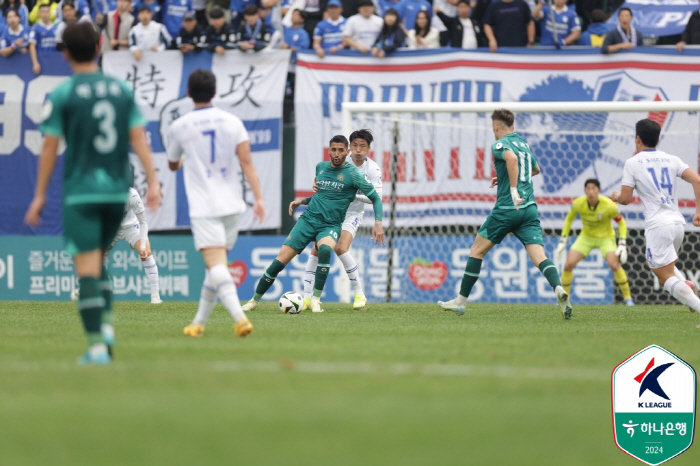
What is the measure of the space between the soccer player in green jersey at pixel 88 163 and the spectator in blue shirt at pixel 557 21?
13.9 m

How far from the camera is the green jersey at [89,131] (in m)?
6.04

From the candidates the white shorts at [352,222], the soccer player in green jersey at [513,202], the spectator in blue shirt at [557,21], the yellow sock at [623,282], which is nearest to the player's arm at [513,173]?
the soccer player in green jersey at [513,202]

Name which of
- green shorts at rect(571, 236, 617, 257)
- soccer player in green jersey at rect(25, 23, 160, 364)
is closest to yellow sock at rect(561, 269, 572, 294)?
green shorts at rect(571, 236, 617, 257)

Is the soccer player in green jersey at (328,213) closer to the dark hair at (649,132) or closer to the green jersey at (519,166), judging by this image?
the green jersey at (519,166)

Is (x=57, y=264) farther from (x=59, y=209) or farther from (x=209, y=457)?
(x=209, y=457)

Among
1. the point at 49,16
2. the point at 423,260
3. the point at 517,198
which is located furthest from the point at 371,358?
the point at 49,16

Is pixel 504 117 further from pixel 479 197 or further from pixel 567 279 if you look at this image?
pixel 479 197

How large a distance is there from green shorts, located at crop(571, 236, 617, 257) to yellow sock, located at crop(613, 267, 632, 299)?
526 mm

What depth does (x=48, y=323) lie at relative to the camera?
1020 centimetres

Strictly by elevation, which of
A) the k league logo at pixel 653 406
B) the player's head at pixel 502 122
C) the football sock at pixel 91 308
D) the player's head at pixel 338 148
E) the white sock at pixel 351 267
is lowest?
the white sock at pixel 351 267

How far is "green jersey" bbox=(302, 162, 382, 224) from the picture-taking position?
1261cm

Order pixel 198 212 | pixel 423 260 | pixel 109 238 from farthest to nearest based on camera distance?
pixel 423 260, pixel 198 212, pixel 109 238

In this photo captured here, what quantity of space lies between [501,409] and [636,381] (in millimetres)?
1782

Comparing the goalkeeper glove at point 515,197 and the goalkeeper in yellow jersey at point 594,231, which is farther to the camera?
the goalkeeper in yellow jersey at point 594,231
